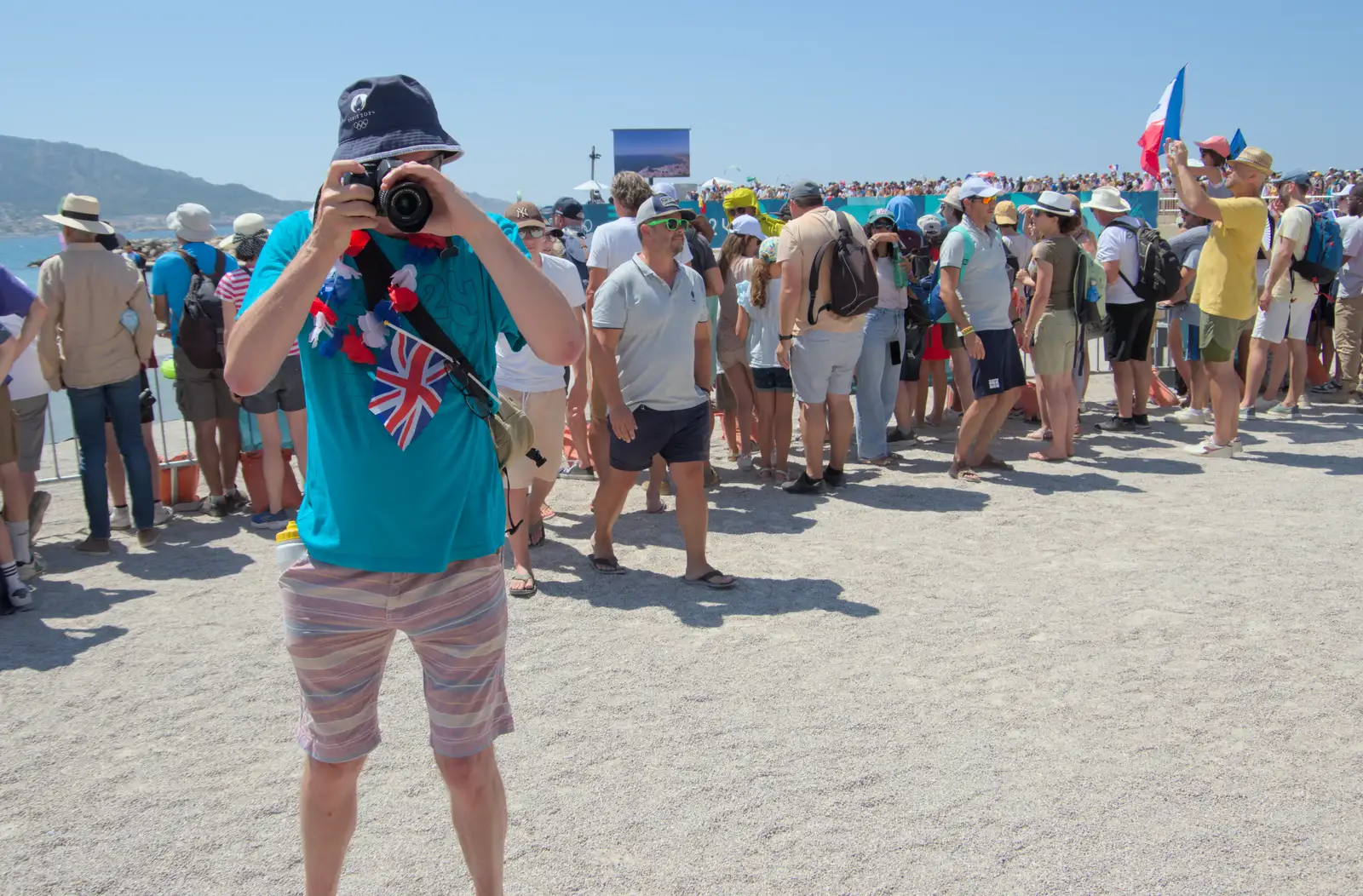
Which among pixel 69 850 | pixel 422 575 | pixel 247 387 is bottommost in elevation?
pixel 69 850

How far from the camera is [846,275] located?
654cm

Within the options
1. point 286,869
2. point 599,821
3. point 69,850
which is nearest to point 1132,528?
point 599,821

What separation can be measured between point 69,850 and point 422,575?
1.76m

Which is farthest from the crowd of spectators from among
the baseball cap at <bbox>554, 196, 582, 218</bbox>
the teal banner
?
the baseball cap at <bbox>554, 196, 582, 218</bbox>

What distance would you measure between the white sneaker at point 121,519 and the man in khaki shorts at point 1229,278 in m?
7.36

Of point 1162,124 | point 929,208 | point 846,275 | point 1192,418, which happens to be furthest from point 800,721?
point 929,208

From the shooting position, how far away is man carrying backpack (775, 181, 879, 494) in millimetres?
6594

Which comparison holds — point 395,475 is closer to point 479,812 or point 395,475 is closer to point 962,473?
point 479,812

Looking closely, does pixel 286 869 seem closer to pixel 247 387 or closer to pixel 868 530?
pixel 247 387

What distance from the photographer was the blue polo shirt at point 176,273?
21.5 ft

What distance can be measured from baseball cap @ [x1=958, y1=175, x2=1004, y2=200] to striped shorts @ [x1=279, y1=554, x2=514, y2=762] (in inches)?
221

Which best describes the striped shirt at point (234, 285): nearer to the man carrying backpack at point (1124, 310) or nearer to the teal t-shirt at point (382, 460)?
the teal t-shirt at point (382, 460)

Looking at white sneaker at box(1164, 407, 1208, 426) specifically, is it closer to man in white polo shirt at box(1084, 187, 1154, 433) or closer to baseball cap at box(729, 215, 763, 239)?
man in white polo shirt at box(1084, 187, 1154, 433)

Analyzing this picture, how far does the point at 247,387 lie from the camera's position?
2166mm
